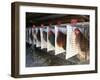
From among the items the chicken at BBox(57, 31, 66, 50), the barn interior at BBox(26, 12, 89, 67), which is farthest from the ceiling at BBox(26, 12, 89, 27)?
the chicken at BBox(57, 31, 66, 50)

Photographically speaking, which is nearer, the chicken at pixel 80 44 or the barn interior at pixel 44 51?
the barn interior at pixel 44 51

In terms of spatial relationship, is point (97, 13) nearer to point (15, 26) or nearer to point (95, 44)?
point (95, 44)

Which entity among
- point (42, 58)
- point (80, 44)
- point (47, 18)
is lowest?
point (42, 58)

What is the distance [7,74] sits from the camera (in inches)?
74.1

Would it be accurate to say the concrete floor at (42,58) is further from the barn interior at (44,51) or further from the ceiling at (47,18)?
the ceiling at (47,18)

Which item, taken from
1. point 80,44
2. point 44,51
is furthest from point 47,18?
point 80,44

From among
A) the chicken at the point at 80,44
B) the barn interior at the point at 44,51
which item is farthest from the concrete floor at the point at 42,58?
the chicken at the point at 80,44

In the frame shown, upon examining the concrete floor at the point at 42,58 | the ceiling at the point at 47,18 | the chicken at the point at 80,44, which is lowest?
the concrete floor at the point at 42,58

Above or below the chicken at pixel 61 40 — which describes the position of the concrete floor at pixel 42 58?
below

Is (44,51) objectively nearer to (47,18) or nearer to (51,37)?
(51,37)

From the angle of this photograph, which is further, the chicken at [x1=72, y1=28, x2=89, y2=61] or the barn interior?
the chicken at [x1=72, y1=28, x2=89, y2=61]

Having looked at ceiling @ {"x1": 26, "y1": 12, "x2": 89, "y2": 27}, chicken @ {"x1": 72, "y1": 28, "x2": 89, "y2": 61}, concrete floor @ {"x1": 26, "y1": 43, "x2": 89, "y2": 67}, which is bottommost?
concrete floor @ {"x1": 26, "y1": 43, "x2": 89, "y2": 67}

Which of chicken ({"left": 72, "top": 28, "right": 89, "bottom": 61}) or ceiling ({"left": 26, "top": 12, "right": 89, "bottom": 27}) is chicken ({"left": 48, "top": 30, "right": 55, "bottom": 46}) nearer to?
ceiling ({"left": 26, "top": 12, "right": 89, "bottom": 27})

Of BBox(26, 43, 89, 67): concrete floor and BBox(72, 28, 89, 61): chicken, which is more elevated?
BBox(72, 28, 89, 61): chicken
